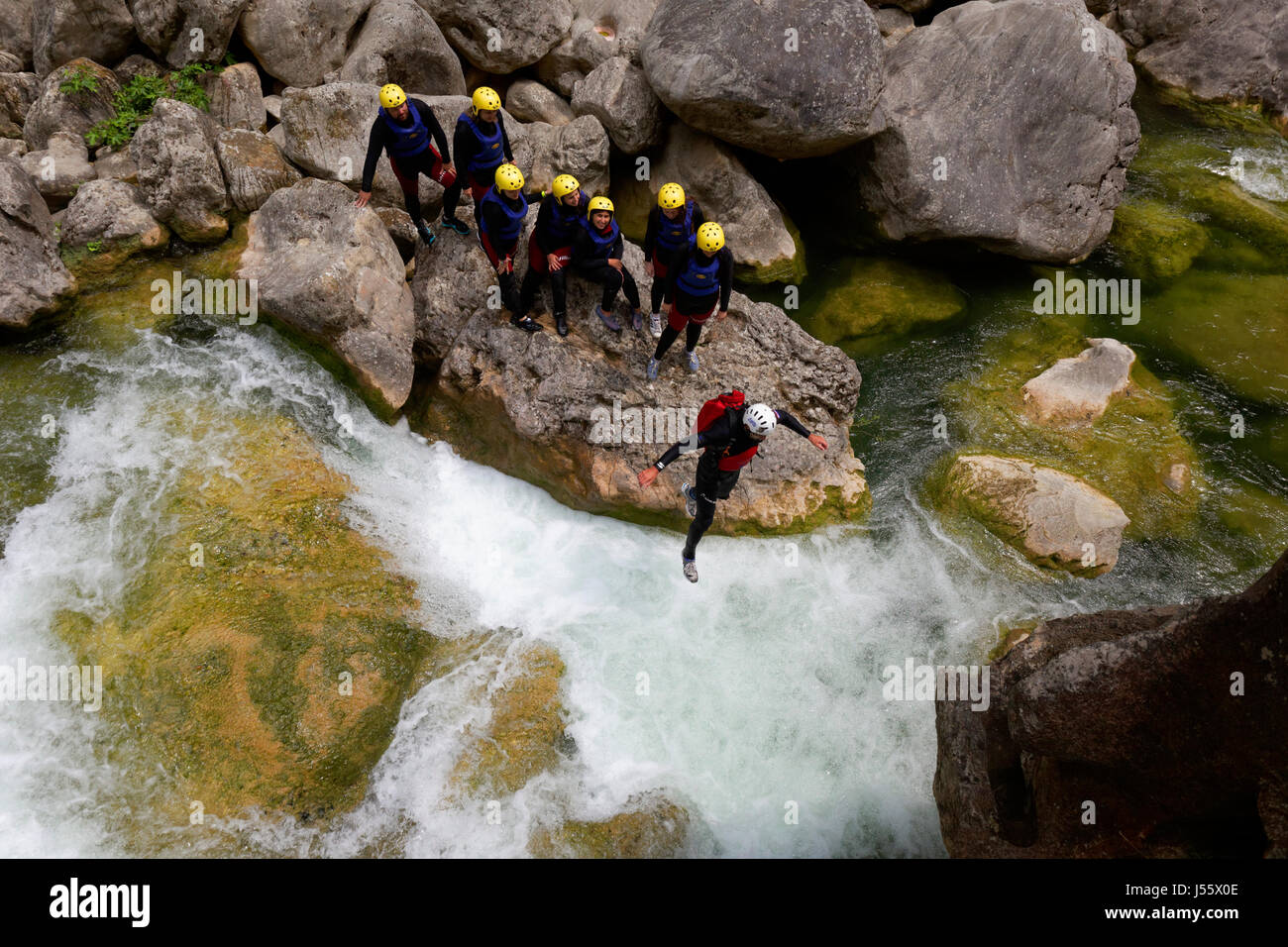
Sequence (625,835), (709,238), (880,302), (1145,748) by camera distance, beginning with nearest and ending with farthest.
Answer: (1145,748), (625,835), (709,238), (880,302)

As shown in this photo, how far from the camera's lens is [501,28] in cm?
1250

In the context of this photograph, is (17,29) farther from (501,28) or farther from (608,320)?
(608,320)

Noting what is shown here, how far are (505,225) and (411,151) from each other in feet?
5.33

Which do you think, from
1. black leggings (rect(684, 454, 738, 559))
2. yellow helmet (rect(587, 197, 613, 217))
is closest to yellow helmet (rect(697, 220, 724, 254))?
yellow helmet (rect(587, 197, 613, 217))

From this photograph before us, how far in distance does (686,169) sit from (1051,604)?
8.15 metres

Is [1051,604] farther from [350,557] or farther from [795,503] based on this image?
[350,557]

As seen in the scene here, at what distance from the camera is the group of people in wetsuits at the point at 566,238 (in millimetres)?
8141

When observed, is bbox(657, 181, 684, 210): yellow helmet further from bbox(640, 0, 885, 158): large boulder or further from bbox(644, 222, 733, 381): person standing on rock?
bbox(640, 0, 885, 158): large boulder

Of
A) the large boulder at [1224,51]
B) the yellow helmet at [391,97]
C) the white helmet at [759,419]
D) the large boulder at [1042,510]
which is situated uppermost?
the large boulder at [1224,51]

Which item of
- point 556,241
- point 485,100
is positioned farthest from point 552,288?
point 485,100

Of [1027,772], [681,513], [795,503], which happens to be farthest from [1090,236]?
[1027,772]

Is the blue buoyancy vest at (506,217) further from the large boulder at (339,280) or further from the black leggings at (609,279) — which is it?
the large boulder at (339,280)

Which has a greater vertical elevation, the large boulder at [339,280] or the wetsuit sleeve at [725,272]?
the wetsuit sleeve at [725,272]

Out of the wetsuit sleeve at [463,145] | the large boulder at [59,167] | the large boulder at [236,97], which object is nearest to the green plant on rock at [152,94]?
the large boulder at [236,97]
